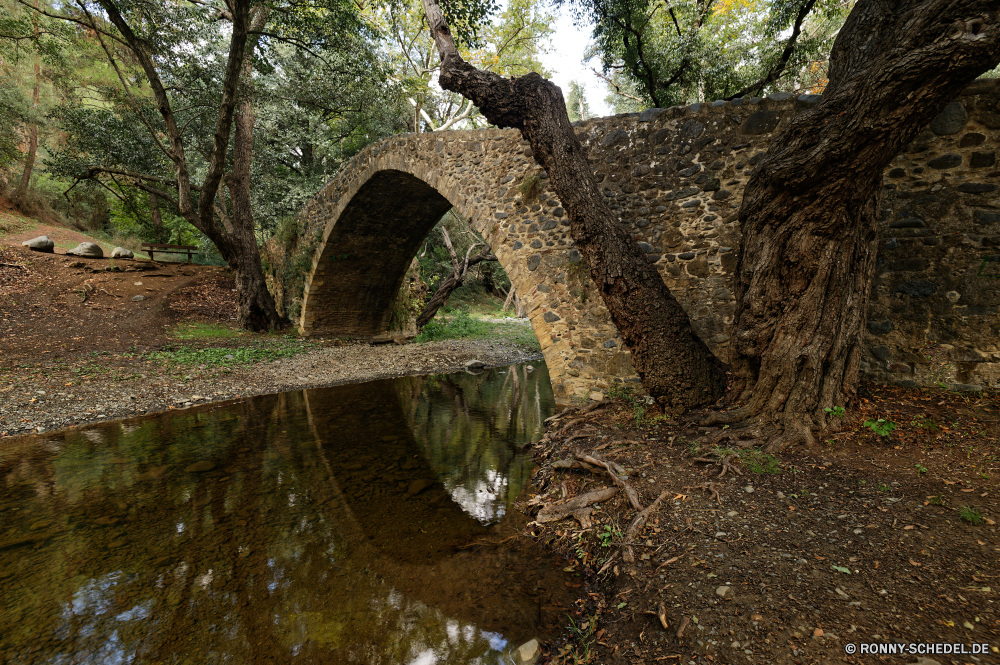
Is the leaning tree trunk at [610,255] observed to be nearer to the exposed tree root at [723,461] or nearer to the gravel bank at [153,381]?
the exposed tree root at [723,461]

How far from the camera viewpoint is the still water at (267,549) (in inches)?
85.1

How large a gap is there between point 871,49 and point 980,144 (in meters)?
1.58

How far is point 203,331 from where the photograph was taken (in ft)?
30.4

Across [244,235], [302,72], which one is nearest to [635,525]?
[244,235]

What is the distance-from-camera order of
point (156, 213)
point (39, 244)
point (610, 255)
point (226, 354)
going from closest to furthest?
point (610, 255) → point (226, 354) → point (39, 244) → point (156, 213)

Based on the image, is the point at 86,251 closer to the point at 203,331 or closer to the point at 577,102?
the point at 203,331

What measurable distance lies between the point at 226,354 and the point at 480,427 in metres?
5.63

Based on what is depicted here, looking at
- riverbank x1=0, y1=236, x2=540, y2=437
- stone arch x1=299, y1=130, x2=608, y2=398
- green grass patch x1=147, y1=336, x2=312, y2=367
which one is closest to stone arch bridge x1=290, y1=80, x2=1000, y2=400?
stone arch x1=299, y1=130, x2=608, y2=398

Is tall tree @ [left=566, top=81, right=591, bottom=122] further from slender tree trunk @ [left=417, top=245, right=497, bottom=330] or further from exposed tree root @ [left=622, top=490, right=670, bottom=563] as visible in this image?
exposed tree root @ [left=622, top=490, right=670, bottom=563]

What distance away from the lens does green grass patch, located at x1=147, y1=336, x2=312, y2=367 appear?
7.40 metres

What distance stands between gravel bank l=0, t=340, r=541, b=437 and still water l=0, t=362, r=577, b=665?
1.50 feet

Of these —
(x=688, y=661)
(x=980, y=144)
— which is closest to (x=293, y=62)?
(x=980, y=144)

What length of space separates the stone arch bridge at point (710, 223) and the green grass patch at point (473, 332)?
6.45 m

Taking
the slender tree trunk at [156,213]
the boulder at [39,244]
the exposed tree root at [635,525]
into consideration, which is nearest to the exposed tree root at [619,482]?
the exposed tree root at [635,525]
